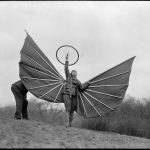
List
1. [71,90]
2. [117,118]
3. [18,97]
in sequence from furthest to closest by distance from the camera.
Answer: [117,118] < [18,97] < [71,90]

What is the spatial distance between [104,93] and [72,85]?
1.31 meters

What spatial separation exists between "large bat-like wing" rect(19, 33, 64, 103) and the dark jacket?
378mm

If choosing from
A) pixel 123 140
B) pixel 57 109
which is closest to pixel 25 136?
pixel 123 140

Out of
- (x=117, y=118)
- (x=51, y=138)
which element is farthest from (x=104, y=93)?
(x=117, y=118)

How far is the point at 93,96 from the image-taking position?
54.7 ft

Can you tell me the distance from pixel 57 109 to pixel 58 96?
2639cm

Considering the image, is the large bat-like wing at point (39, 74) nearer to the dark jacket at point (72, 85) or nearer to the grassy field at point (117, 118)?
the dark jacket at point (72, 85)

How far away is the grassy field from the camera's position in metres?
19.8

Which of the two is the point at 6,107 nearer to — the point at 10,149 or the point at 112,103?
the point at 112,103

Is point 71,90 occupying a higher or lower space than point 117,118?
higher

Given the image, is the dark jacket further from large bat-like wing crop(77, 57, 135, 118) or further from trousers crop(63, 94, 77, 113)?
large bat-like wing crop(77, 57, 135, 118)

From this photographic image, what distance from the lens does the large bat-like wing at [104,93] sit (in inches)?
654

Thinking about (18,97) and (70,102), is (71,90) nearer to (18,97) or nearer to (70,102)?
(70,102)

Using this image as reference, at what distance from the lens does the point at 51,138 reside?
1409cm
